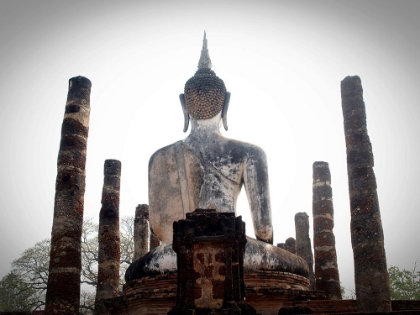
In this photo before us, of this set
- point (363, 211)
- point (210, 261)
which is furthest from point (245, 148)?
point (363, 211)

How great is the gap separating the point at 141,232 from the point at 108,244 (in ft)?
8.09

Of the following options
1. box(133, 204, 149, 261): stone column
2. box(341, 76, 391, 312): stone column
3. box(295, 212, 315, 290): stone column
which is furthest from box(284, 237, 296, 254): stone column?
box(341, 76, 391, 312): stone column

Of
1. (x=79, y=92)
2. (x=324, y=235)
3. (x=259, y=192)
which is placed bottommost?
(x=259, y=192)

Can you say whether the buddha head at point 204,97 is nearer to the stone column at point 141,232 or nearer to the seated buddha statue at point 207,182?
the seated buddha statue at point 207,182

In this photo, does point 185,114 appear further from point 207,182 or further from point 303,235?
point 303,235

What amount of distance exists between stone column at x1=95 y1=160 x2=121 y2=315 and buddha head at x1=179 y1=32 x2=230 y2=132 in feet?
19.3

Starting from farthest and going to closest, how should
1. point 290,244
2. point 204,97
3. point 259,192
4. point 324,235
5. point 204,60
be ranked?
point 290,244 → point 324,235 → point 204,60 → point 204,97 → point 259,192

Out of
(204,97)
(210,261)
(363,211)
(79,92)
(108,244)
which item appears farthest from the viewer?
(108,244)

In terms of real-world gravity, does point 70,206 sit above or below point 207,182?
above

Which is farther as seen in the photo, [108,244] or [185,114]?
[108,244]

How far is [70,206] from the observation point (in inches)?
375

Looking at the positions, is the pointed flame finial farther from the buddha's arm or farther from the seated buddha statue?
the buddha's arm

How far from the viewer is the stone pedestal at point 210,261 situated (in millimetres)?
4199

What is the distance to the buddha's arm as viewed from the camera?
6297 millimetres
